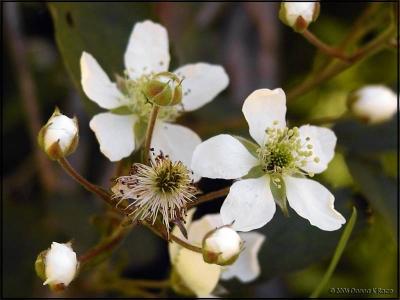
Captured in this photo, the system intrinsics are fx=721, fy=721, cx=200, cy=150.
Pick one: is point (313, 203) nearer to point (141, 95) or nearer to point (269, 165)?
point (269, 165)

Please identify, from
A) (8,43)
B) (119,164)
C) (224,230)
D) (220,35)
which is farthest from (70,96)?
(224,230)

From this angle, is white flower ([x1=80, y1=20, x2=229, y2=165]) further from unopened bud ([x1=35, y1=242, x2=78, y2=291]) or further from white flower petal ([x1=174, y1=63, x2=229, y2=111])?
unopened bud ([x1=35, y1=242, x2=78, y2=291])

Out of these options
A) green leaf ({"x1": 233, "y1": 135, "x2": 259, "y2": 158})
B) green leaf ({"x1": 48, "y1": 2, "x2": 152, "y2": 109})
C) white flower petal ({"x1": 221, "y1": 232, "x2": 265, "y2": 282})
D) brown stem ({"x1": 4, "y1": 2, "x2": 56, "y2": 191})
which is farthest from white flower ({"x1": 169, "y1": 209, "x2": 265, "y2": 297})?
brown stem ({"x1": 4, "y1": 2, "x2": 56, "y2": 191})

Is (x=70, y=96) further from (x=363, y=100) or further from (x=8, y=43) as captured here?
(x=363, y=100)

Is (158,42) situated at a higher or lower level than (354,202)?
higher

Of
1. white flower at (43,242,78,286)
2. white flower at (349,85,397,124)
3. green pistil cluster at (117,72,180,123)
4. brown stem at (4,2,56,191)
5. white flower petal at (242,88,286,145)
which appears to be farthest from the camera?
brown stem at (4,2,56,191)

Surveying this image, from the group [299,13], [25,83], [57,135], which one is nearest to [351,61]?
[299,13]
